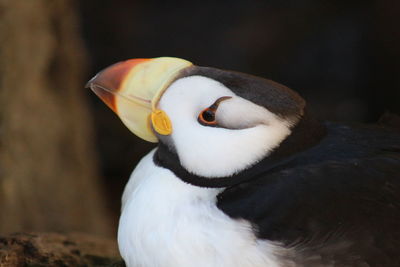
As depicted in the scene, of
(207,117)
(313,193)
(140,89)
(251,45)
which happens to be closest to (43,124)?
(140,89)

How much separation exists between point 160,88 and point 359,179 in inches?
26.0

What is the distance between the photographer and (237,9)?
19.8ft

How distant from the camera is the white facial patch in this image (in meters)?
2.11

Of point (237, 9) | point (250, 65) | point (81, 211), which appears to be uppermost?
point (237, 9)

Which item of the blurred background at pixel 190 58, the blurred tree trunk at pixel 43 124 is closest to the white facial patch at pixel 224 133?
the blurred tree trunk at pixel 43 124

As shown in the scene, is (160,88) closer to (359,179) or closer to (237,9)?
(359,179)

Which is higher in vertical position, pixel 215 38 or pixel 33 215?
pixel 215 38

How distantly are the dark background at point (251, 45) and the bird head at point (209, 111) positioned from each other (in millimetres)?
3220

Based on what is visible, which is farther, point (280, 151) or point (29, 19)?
point (29, 19)

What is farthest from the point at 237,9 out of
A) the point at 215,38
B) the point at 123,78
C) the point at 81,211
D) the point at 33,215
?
the point at 123,78

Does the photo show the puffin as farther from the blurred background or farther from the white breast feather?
the blurred background

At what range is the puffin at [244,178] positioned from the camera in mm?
1977

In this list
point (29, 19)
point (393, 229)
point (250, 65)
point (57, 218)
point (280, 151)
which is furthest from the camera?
point (250, 65)

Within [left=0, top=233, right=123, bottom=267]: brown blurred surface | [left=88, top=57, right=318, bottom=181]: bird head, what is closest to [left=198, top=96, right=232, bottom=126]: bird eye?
[left=88, top=57, right=318, bottom=181]: bird head
